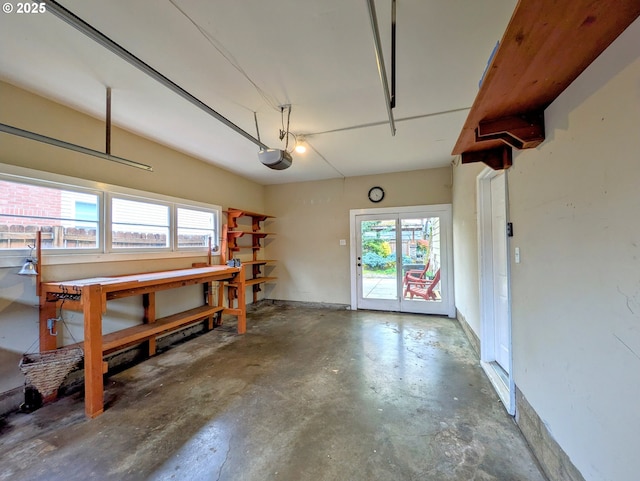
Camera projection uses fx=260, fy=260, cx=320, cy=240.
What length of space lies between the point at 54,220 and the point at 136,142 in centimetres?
128

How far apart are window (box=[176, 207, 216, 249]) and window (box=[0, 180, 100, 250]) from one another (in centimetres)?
115

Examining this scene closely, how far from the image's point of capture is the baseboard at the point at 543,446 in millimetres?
1369

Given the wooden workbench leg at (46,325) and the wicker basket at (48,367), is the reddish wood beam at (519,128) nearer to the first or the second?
the wicker basket at (48,367)

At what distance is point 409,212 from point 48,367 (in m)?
5.11

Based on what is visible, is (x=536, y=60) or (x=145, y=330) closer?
(x=536, y=60)

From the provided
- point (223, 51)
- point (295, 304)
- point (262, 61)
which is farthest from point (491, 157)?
point (295, 304)

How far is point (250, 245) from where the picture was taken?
5.65m

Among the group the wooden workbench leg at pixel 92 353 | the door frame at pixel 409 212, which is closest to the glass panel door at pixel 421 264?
the door frame at pixel 409 212

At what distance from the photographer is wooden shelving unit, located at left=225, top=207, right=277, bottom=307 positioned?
4844 mm

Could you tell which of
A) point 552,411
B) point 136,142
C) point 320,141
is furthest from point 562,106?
point 136,142

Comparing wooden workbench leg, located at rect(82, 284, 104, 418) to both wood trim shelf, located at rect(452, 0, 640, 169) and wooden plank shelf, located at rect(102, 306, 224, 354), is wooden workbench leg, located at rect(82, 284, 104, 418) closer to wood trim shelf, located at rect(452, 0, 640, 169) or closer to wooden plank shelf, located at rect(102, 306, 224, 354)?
wooden plank shelf, located at rect(102, 306, 224, 354)

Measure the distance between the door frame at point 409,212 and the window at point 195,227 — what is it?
265 cm

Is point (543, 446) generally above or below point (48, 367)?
below

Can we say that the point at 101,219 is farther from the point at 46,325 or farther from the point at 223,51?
the point at 223,51
